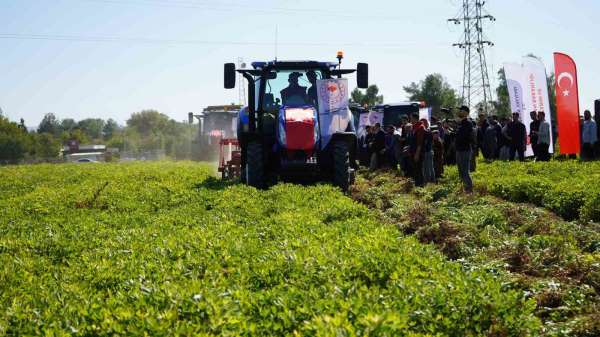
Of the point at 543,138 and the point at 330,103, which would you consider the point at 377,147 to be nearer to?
the point at 543,138

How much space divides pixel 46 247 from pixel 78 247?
43 cm

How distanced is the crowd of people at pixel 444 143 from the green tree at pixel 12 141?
200 ft

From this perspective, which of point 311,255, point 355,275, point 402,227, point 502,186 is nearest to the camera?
point 355,275

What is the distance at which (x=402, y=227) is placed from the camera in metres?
10.2

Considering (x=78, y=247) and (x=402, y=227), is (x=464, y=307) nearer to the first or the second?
(x=78, y=247)

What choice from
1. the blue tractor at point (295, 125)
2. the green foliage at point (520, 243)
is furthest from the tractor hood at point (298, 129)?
the green foliage at point (520, 243)

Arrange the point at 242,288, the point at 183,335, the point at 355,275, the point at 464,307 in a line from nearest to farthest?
the point at 183,335 → the point at 464,307 → the point at 242,288 → the point at 355,275

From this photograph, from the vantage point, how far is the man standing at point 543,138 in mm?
20047

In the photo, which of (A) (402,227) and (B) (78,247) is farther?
(A) (402,227)

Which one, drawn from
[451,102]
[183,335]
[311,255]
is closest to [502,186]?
[311,255]

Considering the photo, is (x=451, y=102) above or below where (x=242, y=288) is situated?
above

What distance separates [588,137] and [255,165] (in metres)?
11.2

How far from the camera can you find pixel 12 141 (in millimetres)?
75625

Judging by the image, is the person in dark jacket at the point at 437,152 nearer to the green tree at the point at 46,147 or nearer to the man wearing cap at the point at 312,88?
the man wearing cap at the point at 312,88
